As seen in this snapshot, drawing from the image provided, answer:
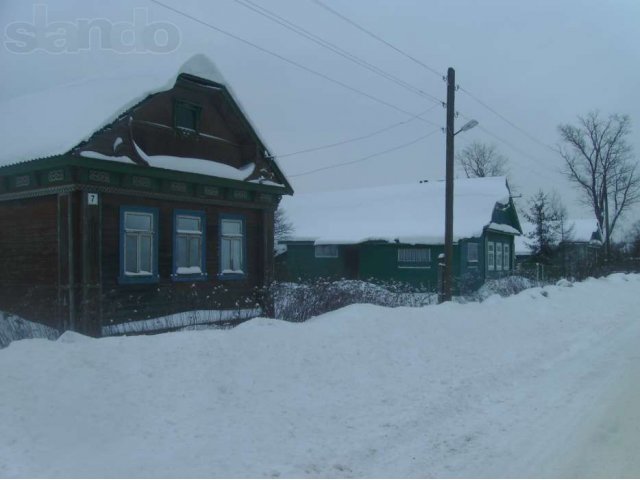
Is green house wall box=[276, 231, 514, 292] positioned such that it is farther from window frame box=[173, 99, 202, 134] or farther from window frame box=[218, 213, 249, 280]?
window frame box=[173, 99, 202, 134]

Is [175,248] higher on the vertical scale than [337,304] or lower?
higher

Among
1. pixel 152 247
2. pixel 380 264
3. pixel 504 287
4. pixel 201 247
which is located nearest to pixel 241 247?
pixel 201 247

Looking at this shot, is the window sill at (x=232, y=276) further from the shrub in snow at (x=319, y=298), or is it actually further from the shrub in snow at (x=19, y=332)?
the shrub in snow at (x=19, y=332)

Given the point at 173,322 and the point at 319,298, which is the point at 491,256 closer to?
the point at 319,298

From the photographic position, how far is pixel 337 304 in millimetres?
12938

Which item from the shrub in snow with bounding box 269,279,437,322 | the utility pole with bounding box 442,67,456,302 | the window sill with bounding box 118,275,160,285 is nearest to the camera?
the shrub in snow with bounding box 269,279,437,322

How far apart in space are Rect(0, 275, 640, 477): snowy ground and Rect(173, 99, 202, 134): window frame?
6860 mm

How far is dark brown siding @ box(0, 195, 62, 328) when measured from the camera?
12.7 m

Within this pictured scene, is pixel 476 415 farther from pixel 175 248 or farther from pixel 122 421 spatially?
pixel 175 248

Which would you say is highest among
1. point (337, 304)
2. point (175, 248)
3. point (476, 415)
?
point (175, 248)

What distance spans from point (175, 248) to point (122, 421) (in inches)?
347

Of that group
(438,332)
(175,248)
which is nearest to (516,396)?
(438,332)

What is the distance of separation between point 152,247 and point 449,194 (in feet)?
25.3

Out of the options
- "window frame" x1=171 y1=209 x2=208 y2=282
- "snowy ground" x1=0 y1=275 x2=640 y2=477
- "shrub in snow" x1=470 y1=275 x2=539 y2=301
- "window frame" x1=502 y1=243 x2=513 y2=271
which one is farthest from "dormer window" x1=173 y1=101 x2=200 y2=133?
"window frame" x1=502 y1=243 x2=513 y2=271
